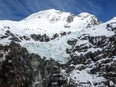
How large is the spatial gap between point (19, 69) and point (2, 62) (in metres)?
10.6

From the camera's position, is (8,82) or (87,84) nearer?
(8,82)

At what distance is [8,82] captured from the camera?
7259 inches

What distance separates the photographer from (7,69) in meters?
192

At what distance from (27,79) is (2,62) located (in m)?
17.6

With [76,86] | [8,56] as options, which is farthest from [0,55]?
[76,86]

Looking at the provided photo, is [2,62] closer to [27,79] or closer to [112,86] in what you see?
[27,79]

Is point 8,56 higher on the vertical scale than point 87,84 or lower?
higher

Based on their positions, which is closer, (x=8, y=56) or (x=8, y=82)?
(x=8, y=82)

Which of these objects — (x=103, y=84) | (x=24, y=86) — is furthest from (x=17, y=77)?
(x=103, y=84)

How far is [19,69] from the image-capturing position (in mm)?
197125

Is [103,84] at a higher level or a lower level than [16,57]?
lower

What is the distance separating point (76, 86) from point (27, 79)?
28843 mm

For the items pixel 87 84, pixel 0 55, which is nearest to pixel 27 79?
pixel 0 55

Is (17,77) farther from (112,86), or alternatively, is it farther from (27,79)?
(112,86)
